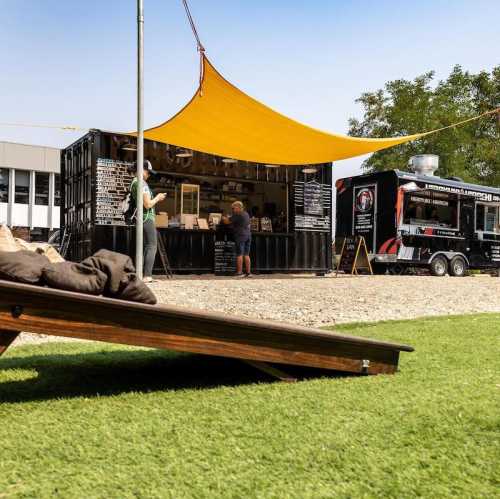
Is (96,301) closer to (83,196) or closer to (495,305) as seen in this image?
(495,305)

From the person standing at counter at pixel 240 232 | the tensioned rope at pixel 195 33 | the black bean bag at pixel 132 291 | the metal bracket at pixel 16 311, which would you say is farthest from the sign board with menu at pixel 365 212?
the metal bracket at pixel 16 311

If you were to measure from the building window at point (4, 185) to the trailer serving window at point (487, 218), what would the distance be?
96.0 feet

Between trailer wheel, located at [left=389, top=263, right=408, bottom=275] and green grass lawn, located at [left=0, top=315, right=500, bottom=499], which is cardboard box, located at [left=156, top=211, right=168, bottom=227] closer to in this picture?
trailer wheel, located at [left=389, top=263, right=408, bottom=275]

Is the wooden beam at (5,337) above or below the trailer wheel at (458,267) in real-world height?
above

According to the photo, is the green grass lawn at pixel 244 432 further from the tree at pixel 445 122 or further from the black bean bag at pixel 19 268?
the tree at pixel 445 122

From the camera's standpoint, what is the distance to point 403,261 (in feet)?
40.1

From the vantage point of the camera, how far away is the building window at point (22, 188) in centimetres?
3562

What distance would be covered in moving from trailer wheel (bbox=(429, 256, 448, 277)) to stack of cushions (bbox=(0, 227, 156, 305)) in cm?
1129

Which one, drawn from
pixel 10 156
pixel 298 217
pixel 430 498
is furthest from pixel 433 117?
pixel 10 156

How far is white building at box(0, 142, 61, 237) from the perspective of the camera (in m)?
34.8

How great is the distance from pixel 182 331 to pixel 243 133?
7.23 m

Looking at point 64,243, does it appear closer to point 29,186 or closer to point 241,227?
point 241,227

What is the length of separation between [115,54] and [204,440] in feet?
23.8

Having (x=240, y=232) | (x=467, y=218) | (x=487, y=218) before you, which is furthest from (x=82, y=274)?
(x=487, y=218)
